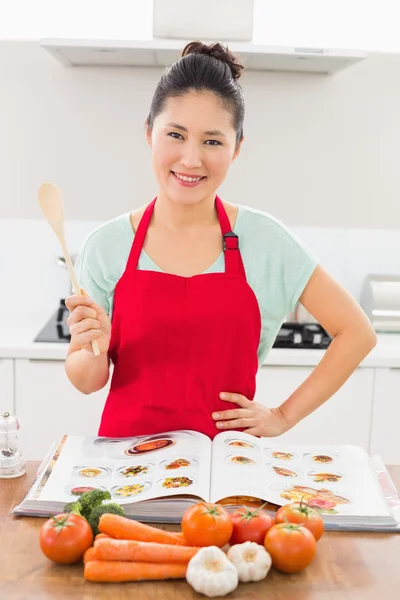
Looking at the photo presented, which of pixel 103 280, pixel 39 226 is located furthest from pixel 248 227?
pixel 39 226

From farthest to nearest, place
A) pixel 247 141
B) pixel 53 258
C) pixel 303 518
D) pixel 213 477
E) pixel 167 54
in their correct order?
pixel 53 258 → pixel 247 141 → pixel 167 54 → pixel 213 477 → pixel 303 518

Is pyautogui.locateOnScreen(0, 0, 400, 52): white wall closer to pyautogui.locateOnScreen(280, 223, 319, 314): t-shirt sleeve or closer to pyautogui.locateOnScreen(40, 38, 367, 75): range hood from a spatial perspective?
pyautogui.locateOnScreen(40, 38, 367, 75): range hood

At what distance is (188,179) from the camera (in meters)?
1.48

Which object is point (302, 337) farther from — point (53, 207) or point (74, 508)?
point (74, 508)

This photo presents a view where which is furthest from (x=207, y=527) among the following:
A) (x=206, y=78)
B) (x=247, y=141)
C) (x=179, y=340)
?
(x=247, y=141)

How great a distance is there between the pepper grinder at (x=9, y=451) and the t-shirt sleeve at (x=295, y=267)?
2.10 feet

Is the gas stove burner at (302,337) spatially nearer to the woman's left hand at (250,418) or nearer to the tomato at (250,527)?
the woman's left hand at (250,418)

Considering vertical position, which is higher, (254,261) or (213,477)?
(254,261)

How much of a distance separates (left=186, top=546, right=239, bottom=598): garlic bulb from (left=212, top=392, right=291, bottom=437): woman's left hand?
568mm

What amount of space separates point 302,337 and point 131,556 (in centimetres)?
180

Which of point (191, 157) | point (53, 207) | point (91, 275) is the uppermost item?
point (191, 157)

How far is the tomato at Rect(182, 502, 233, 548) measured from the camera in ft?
3.24

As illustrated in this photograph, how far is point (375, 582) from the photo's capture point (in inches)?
39.1

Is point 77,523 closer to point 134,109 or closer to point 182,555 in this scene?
point 182,555
